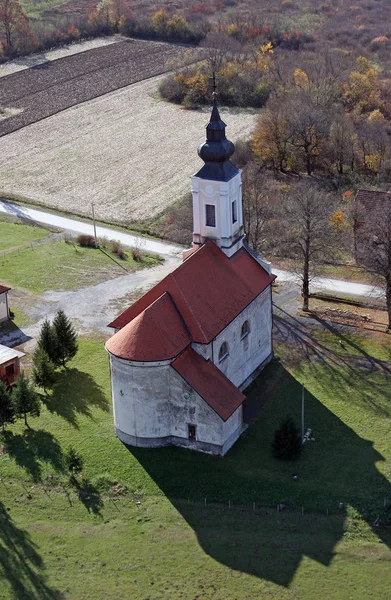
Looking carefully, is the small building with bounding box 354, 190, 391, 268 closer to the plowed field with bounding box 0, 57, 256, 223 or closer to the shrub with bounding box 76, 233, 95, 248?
the plowed field with bounding box 0, 57, 256, 223

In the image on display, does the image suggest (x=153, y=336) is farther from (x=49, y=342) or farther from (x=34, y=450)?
(x=49, y=342)

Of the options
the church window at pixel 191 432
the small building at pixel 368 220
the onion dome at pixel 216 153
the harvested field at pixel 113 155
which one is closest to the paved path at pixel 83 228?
the harvested field at pixel 113 155

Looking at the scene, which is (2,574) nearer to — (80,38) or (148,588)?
(148,588)

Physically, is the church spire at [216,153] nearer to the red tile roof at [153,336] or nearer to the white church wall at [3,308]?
the red tile roof at [153,336]

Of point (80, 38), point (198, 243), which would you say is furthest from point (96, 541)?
point (80, 38)

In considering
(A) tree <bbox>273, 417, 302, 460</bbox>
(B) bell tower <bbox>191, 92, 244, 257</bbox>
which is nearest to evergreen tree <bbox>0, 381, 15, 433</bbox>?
(B) bell tower <bbox>191, 92, 244, 257</bbox>

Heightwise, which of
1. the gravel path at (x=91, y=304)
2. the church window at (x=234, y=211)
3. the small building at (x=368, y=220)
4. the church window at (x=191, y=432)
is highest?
the church window at (x=234, y=211)
